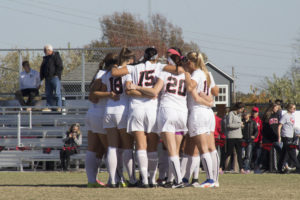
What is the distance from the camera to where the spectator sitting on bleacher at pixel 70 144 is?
18.9m

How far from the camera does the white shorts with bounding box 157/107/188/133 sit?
1002cm

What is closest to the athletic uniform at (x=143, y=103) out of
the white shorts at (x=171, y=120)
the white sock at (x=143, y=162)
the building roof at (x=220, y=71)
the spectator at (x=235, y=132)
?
the white shorts at (x=171, y=120)

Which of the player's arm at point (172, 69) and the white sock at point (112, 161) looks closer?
the player's arm at point (172, 69)

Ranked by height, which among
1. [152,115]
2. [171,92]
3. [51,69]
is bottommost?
[152,115]

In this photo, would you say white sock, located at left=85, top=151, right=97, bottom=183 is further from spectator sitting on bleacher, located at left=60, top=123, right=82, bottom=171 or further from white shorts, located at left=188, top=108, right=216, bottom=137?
spectator sitting on bleacher, located at left=60, top=123, right=82, bottom=171

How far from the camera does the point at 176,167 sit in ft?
32.9

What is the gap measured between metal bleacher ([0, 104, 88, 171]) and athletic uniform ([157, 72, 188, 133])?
9615 millimetres

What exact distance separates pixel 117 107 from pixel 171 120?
85 centimetres

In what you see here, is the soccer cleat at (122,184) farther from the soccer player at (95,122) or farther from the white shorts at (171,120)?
the white shorts at (171,120)

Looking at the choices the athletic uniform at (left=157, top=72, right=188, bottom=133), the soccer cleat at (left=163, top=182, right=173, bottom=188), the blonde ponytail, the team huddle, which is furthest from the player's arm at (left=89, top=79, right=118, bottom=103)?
the soccer cleat at (left=163, top=182, right=173, bottom=188)

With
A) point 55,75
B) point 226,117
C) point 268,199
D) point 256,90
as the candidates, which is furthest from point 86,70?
point 256,90

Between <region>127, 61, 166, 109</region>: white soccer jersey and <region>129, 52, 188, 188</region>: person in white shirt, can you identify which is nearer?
<region>129, 52, 188, 188</region>: person in white shirt

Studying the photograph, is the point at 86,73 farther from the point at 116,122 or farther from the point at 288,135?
the point at 116,122

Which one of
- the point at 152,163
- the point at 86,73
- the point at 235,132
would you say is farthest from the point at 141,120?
the point at 86,73
